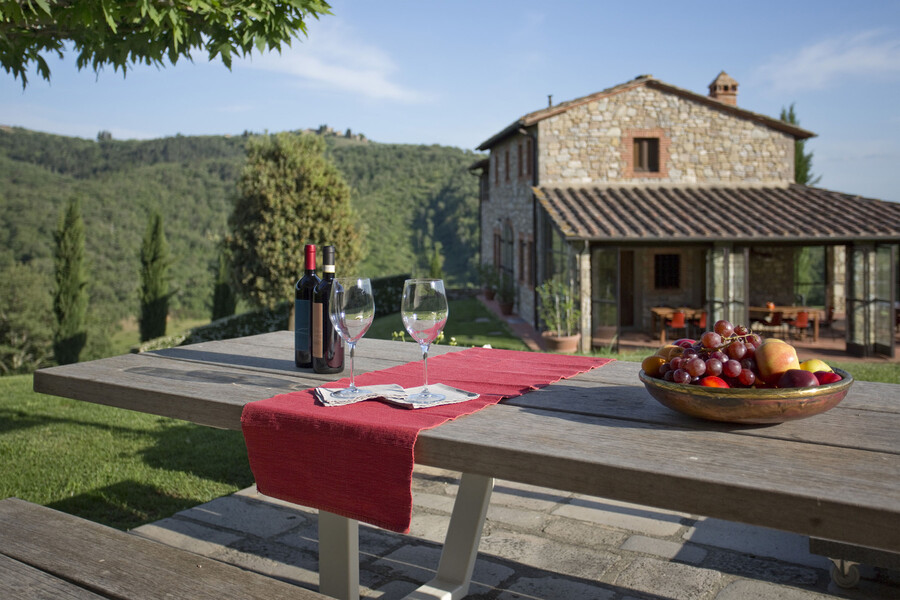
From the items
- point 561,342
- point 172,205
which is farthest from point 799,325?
point 172,205

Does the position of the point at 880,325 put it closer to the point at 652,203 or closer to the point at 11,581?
the point at 652,203

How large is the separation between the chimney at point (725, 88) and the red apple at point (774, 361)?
709 inches

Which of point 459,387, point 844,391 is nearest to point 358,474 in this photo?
point 459,387

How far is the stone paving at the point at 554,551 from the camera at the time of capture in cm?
306

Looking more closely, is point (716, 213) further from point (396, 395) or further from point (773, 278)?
point (396, 395)

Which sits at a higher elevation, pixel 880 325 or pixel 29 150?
pixel 29 150

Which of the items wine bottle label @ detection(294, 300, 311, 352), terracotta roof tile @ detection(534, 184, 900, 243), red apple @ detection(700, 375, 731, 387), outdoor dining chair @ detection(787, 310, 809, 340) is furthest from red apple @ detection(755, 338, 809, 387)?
outdoor dining chair @ detection(787, 310, 809, 340)

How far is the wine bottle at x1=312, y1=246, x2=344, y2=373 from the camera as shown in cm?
256

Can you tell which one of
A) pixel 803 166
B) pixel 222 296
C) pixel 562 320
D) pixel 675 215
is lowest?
pixel 562 320

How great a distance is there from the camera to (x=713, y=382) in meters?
1.80

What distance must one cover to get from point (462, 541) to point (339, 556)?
1.84 feet

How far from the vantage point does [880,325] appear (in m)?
13.7

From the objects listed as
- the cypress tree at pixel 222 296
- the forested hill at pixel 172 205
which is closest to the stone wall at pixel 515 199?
the cypress tree at pixel 222 296

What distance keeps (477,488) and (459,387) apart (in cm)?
57
